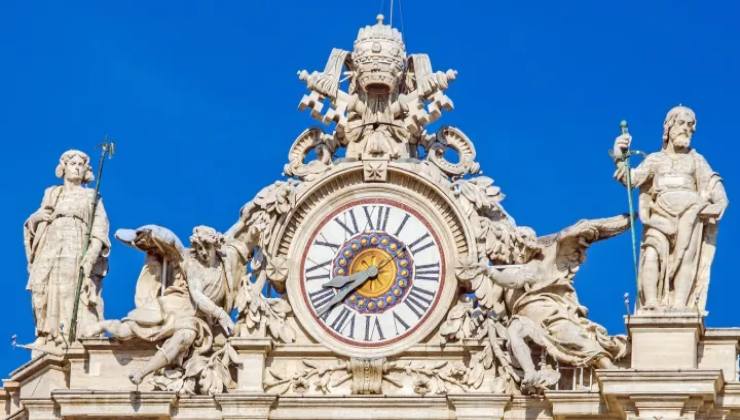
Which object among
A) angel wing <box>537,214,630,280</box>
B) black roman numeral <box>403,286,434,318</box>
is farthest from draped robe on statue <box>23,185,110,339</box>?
angel wing <box>537,214,630,280</box>

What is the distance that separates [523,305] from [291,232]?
8.31 ft

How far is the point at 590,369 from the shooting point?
31781mm

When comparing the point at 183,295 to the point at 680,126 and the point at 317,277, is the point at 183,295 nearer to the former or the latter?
the point at 317,277

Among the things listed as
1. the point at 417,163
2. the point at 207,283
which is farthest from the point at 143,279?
the point at 417,163

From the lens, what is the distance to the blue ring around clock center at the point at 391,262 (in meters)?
32.8

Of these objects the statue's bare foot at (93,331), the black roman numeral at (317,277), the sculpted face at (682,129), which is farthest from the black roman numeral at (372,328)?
the sculpted face at (682,129)

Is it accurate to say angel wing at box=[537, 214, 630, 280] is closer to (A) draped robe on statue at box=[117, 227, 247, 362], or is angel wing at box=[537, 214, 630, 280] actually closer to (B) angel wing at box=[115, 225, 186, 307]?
(A) draped robe on statue at box=[117, 227, 247, 362]

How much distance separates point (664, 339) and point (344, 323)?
3.34 meters

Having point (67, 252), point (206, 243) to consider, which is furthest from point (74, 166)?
point (206, 243)

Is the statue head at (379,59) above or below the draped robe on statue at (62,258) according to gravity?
above

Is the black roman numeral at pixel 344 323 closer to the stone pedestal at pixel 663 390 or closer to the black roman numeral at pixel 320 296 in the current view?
the black roman numeral at pixel 320 296

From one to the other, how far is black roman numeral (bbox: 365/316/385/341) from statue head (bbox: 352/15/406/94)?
7.94 ft

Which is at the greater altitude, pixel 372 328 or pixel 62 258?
pixel 62 258

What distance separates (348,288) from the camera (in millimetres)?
32781
